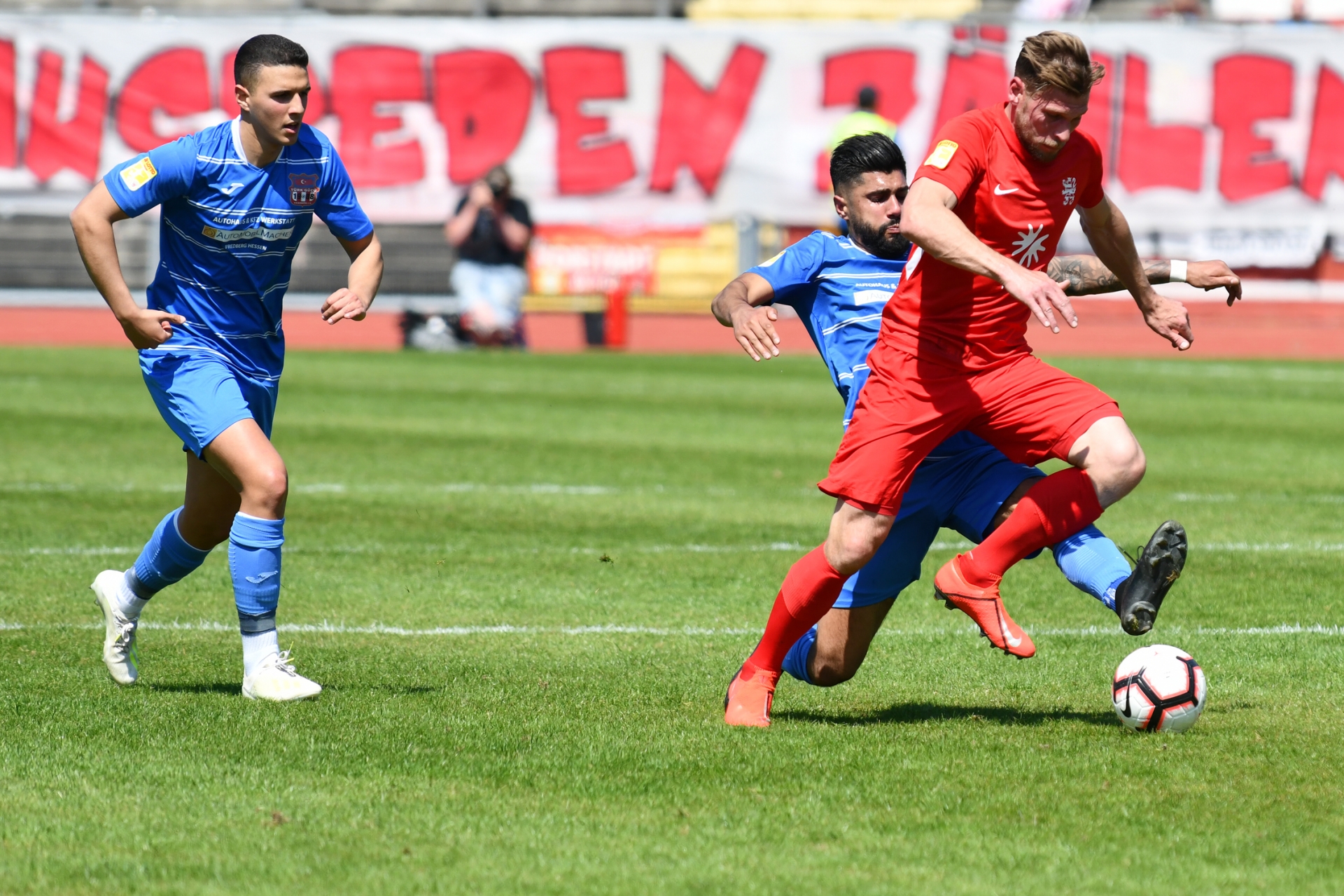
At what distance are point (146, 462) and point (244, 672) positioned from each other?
22.3 feet

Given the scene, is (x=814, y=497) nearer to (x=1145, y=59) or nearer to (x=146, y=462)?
(x=146, y=462)

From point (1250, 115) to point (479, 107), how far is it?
11.7 metres

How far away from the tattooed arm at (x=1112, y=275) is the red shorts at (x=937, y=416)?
0.53m

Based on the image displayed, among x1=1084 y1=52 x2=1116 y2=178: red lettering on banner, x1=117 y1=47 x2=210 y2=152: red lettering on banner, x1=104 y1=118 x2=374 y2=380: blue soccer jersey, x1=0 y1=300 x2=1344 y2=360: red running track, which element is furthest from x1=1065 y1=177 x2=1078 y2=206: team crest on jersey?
x1=117 y1=47 x2=210 y2=152: red lettering on banner

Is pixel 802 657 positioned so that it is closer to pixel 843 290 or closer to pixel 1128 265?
pixel 843 290

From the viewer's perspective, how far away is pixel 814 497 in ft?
36.8

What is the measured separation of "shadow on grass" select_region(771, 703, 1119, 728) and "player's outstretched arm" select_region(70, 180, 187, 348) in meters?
2.41

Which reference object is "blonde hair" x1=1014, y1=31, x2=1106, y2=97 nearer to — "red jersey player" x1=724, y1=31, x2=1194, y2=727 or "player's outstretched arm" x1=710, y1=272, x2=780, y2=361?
"red jersey player" x1=724, y1=31, x2=1194, y2=727

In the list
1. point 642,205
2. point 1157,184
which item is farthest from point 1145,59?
point 642,205

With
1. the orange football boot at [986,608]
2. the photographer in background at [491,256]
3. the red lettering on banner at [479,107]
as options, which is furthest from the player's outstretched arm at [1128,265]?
the red lettering on banner at [479,107]

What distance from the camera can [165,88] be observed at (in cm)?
2727

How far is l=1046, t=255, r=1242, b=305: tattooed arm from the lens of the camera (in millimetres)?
5945

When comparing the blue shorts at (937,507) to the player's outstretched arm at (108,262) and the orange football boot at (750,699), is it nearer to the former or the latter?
the orange football boot at (750,699)

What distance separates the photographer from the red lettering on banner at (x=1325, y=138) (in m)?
27.5
